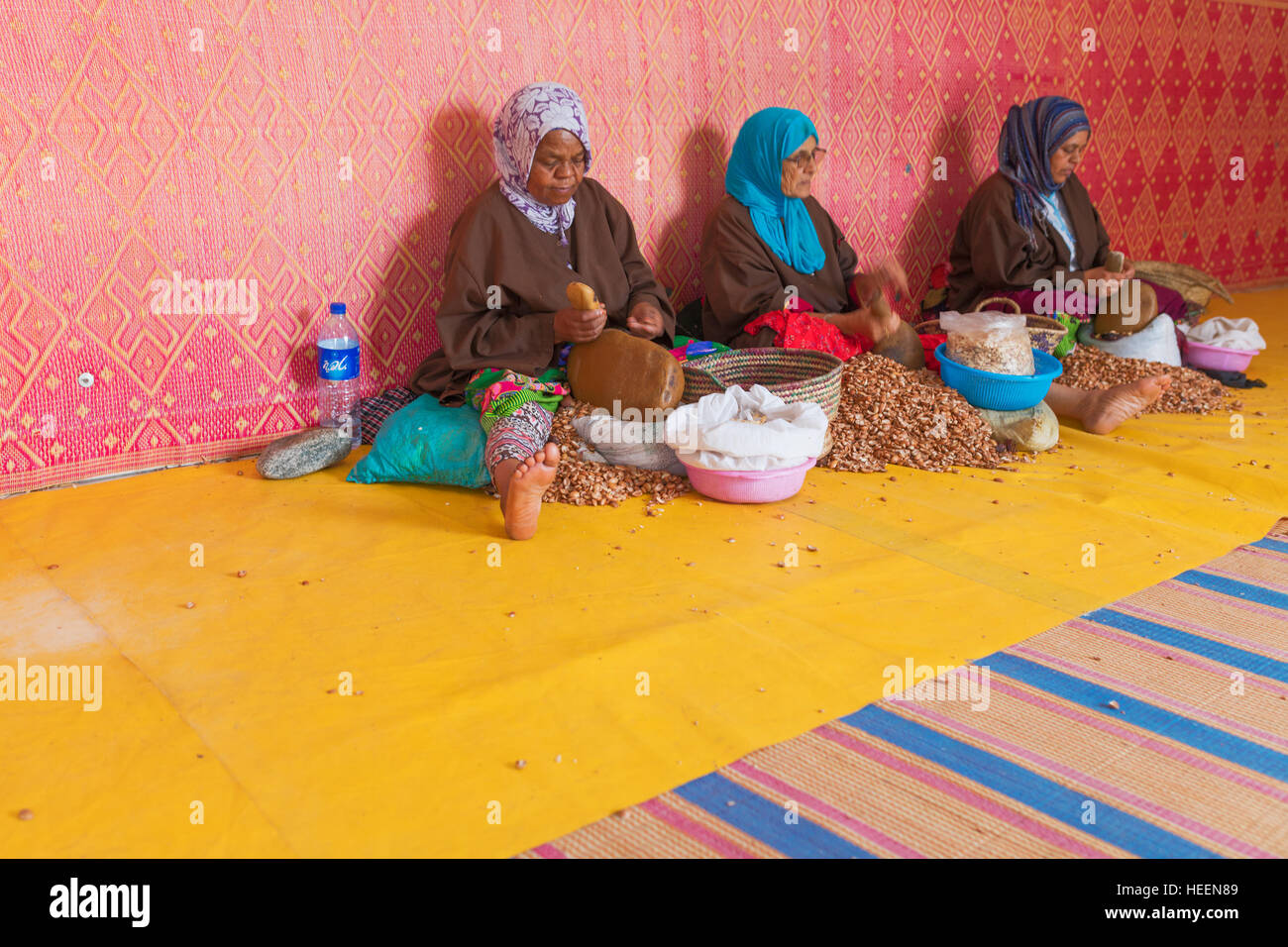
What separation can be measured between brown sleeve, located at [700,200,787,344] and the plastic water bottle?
1.47m

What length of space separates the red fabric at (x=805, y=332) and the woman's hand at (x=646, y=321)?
54 centimetres

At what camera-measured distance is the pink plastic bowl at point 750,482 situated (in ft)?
10.5

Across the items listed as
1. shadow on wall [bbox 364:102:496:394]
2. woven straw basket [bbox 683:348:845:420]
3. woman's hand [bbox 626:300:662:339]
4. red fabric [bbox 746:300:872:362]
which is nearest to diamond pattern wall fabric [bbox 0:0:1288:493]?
shadow on wall [bbox 364:102:496:394]

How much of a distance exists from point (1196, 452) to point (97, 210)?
3791mm

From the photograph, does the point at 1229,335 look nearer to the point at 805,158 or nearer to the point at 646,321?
the point at 805,158

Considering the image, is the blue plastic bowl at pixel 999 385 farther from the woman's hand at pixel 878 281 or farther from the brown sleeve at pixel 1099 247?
the brown sleeve at pixel 1099 247

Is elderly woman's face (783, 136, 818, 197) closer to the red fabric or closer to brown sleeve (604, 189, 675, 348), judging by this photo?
the red fabric

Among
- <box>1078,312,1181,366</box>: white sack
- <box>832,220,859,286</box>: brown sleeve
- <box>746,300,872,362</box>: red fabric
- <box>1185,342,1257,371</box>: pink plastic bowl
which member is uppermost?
<box>832,220,859,286</box>: brown sleeve

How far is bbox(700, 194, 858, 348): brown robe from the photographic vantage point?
4.27 metres

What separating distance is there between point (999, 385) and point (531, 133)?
6.28 ft

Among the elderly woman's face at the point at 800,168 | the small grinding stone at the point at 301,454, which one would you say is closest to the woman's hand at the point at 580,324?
the small grinding stone at the point at 301,454

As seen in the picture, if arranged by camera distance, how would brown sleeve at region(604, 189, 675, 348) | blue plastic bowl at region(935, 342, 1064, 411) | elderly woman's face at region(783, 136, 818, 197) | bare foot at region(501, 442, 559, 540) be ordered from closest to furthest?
bare foot at region(501, 442, 559, 540)
blue plastic bowl at region(935, 342, 1064, 411)
brown sleeve at region(604, 189, 675, 348)
elderly woman's face at region(783, 136, 818, 197)
